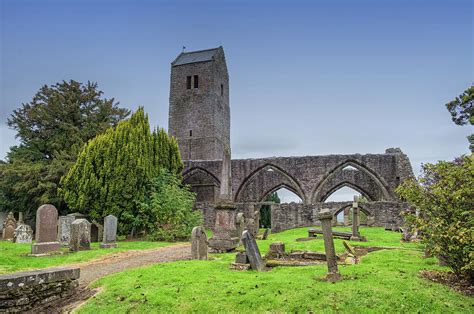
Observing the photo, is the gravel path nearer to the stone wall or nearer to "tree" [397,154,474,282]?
the stone wall

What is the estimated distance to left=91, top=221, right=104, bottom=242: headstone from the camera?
15516 mm

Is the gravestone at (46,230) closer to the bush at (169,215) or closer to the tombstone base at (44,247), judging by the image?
the tombstone base at (44,247)

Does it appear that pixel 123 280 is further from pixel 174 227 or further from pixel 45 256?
pixel 174 227

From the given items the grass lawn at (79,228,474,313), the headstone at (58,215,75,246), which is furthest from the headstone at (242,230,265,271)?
the headstone at (58,215,75,246)

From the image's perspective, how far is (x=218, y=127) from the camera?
34.5 m

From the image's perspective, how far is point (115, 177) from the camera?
1652 centimetres

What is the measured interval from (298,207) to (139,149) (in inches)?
349

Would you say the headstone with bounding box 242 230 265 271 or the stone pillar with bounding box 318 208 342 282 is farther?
the headstone with bounding box 242 230 265 271

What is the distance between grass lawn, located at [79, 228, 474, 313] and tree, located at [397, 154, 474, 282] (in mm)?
604

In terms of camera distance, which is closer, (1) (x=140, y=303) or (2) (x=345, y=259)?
(1) (x=140, y=303)

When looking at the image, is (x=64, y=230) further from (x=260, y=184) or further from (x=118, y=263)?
(x=260, y=184)

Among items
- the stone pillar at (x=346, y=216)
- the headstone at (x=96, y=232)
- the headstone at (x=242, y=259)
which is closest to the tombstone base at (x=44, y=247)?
the headstone at (x=96, y=232)

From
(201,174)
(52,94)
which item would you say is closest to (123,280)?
(52,94)

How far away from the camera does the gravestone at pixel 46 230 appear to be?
34.7 ft
